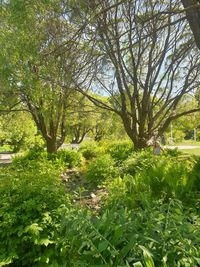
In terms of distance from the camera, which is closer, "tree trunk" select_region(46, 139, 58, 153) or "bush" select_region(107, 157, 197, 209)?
"bush" select_region(107, 157, 197, 209)

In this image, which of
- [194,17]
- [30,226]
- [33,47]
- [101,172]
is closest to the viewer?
[30,226]

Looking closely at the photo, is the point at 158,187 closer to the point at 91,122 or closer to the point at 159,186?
the point at 159,186

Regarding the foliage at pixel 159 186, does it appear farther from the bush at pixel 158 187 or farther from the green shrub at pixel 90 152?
the green shrub at pixel 90 152

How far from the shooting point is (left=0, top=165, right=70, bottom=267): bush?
3.94 m

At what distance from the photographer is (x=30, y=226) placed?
3.91m

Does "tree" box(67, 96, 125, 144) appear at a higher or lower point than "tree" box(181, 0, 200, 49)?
lower

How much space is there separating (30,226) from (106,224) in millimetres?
1762

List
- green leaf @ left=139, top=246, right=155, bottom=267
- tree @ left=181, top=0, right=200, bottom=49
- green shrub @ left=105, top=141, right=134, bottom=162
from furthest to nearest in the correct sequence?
green shrub @ left=105, top=141, right=134, bottom=162 < tree @ left=181, top=0, right=200, bottom=49 < green leaf @ left=139, top=246, right=155, bottom=267

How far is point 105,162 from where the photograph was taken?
10.8 m

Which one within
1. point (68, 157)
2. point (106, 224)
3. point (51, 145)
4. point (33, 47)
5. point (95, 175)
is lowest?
point (95, 175)

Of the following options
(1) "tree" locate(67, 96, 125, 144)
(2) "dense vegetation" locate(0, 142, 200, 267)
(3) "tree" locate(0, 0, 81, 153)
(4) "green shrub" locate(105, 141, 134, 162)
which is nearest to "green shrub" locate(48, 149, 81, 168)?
(4) "green shrub" locate(105, 141, 134, 162)

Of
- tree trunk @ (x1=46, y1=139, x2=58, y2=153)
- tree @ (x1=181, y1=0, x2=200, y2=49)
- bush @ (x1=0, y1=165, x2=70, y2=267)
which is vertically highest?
tree @ (x1=181, y1=0, x2=200, y2=49)

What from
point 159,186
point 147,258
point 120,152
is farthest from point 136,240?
point 120,152

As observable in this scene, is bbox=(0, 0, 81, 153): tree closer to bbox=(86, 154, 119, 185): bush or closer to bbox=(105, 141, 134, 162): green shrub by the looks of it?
bbox=(86, 154, 119, 185): bush
